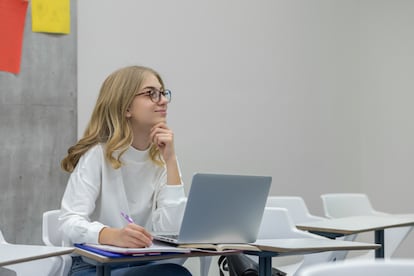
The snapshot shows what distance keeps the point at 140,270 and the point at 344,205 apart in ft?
6.66

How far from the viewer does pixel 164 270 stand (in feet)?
7.04

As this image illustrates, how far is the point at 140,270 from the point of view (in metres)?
2.10

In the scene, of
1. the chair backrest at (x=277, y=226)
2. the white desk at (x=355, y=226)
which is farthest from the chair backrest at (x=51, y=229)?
the white desk at (x=355, y=226)

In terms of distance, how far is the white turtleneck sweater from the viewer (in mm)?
2285

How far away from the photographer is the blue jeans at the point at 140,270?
210 centimetres

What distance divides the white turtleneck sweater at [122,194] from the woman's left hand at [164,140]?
7cm

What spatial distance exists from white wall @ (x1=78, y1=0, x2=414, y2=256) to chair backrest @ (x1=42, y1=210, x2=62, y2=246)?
39.9 inches

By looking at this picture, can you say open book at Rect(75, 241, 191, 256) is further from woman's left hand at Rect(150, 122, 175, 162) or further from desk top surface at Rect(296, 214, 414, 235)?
desk top surface at Rect(296, 214, 414, 235)

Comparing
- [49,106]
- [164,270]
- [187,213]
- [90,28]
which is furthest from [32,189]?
[187,213]

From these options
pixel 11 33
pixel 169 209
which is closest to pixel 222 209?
pixel 169 209

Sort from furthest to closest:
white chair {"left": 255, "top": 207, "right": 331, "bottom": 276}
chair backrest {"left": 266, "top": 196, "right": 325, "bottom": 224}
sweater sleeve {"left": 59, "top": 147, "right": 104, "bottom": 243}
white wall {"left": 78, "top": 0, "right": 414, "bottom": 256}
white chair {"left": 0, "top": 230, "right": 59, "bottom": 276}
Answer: white wall {"left": 78, "top": 0, "right": 414, "bottom": 256}
chair backrest {"left": 266, "top": 196, "right": 325, "bottom": 224}
white chair {"left": 255, "top": 207, "right": 331, "bottom": 276}
white chair {"left": 0, "top": 230, "right": 59, "bottom": 276}
sweater sleeve {"left": 59, "top": 147, "right": 104, "bottom": 243}

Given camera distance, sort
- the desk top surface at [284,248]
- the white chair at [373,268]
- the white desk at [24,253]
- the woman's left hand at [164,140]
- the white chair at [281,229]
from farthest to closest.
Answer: the white chair at [281,229] < the woman's left hand at [164,140] < the desk top surface at [284,248] < the white desk at [24,253] < the white chair at [373,268]

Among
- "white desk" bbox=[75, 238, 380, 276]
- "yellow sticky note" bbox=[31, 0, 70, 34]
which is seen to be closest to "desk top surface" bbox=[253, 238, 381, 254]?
"white desk" bbox=[75, 238, 380, 276]

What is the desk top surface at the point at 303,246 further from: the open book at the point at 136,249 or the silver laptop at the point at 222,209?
the open book at the point at 136,249
